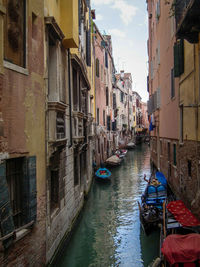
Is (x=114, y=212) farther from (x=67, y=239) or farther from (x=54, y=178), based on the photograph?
(x=54, y=178)

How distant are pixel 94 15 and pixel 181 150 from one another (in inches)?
689

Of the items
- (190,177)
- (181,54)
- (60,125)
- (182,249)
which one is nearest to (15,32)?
(60,125)

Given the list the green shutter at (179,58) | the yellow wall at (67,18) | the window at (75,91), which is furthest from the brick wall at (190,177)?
the yellow wall at (67,18)

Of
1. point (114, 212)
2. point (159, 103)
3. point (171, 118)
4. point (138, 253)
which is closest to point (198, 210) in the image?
point (138, 253)

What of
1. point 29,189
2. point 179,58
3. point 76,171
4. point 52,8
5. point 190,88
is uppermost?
point 52,8

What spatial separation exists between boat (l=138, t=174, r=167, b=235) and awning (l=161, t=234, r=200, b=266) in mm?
4097

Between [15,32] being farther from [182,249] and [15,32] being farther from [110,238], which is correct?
[110,238]

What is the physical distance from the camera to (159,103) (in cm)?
1975

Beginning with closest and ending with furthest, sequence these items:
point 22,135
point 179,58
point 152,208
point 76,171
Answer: point 22,135
point 179,58
point 152,208
point 76,171

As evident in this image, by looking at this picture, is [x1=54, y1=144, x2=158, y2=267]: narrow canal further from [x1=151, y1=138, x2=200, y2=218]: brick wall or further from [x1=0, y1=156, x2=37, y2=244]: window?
[x1=0, y1=156, x2=37, y2=244]: window

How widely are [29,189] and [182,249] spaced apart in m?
3.50

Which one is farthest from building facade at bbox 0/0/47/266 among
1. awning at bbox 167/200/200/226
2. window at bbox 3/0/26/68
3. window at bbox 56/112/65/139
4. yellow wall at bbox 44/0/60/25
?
awning at bbox 167/200/200/226

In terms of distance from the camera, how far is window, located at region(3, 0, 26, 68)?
551cm

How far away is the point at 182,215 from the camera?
809cm
